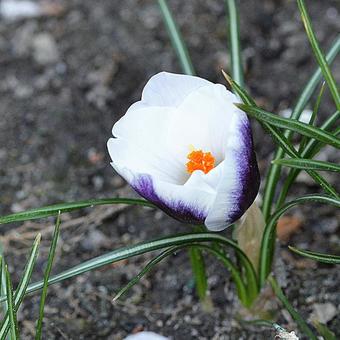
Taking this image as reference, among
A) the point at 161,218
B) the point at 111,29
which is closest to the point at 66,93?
the point at 111,29

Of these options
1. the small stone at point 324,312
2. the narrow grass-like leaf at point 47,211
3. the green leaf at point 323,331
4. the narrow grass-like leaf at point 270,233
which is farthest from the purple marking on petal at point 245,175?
the small stone at point 324,312

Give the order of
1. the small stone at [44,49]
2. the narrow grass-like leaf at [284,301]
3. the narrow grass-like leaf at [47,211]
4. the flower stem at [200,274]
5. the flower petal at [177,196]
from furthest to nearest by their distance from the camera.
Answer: the small stone at [44,49] < the flower stem at [200,274] < the narrow grass-like leaf at [284,301] < the narrow grass-like leaf at [47,211] < the flower petal at [177,196]

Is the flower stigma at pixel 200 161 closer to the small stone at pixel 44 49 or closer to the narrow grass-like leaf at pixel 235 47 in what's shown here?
the narrow grass-like leaf at pixel 235 47

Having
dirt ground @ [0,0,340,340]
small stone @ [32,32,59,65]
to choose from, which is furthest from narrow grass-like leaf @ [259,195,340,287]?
small stone @ [32,32,59,65]

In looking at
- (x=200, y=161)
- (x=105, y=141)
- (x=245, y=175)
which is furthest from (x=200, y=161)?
(x=105, y=141)

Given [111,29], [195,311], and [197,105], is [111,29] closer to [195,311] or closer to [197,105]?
[195,311]

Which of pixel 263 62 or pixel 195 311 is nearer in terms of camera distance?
pixel 195 311
